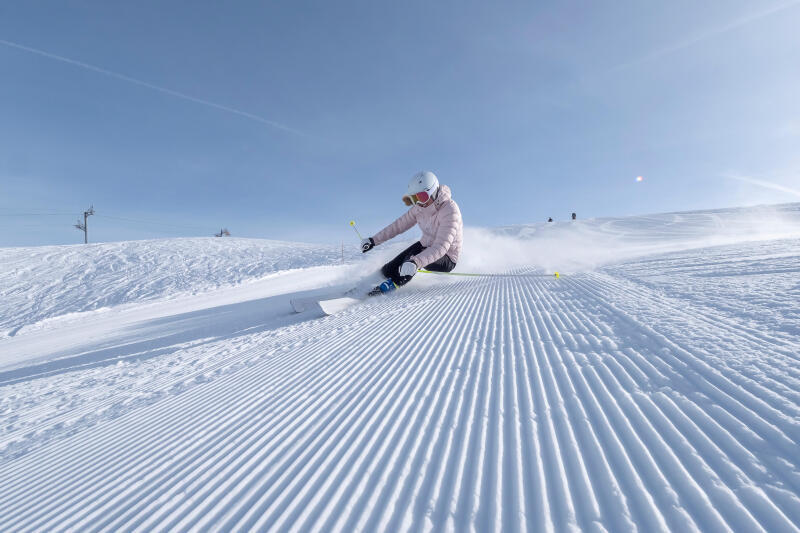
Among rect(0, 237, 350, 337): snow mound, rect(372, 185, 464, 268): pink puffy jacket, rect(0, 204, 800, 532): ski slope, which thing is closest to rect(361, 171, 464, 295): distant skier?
rect(372, 185, 464, 268): pink puffy jacket

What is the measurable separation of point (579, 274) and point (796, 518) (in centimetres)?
587

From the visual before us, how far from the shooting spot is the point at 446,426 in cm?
167

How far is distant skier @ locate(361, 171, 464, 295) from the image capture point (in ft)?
18.5

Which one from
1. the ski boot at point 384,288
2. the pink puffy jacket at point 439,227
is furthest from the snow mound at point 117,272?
the pink puffy jacket at point 439,227

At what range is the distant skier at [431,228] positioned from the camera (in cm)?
562

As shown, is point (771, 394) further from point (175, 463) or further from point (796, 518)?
point (175, 463)

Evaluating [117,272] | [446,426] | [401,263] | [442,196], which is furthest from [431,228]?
[117,272]

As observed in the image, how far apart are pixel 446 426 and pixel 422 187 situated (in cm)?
465

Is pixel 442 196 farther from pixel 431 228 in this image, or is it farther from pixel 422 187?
pixel 431 228

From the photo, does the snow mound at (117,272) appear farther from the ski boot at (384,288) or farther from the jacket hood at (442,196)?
the jacket hood at (442,196)

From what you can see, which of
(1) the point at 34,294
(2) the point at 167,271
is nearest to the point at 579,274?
(2) the point at 167,271

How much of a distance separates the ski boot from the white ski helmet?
4.99 feet

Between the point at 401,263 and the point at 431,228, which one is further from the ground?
the point at 431,228

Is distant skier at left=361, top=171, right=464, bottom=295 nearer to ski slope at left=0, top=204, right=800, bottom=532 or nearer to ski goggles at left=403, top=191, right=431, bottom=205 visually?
ski goggles at left=403, top=191, right=431, bottom=205
